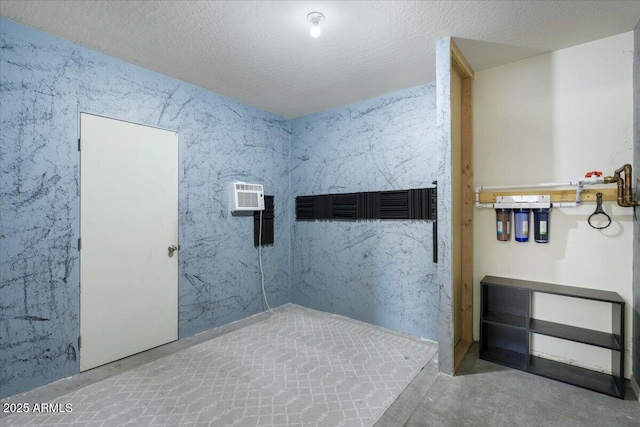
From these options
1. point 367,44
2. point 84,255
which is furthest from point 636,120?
point 84,255

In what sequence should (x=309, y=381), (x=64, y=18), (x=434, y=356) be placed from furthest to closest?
(x=434, y=356)
(x=309, y=381)
(x=64, y=18)

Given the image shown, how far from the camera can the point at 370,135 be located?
11.6 ft

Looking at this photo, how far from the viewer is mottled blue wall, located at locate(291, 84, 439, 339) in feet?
10.3

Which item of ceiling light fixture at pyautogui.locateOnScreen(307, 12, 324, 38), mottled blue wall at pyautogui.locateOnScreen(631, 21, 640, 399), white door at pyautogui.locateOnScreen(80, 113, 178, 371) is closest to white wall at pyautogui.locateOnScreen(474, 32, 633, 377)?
mottled blue wall at pyautogui.locateOnScreen(631, 21, 640, 399)

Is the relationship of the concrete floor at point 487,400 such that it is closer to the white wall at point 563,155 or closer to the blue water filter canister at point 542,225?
the white wall at point 563,155

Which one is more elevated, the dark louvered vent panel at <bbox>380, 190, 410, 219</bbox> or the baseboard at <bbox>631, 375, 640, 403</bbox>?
the dark louvered vent panel at <bbox>380, 190, 410, 219</bbox>

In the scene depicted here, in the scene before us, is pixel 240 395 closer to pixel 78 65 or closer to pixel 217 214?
pixel 217 214

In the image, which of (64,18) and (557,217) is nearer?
(64,18)

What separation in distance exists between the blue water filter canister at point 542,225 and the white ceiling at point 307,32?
137 centimetres

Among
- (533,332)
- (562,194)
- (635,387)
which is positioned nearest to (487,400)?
(533,332)

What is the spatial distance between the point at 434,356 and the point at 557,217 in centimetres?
160

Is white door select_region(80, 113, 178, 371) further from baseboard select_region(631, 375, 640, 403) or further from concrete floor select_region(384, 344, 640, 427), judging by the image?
baseboard select_region(631, 375, 640, 403)

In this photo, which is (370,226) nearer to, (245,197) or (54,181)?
A: (245,197)

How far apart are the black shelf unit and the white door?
299 cm
